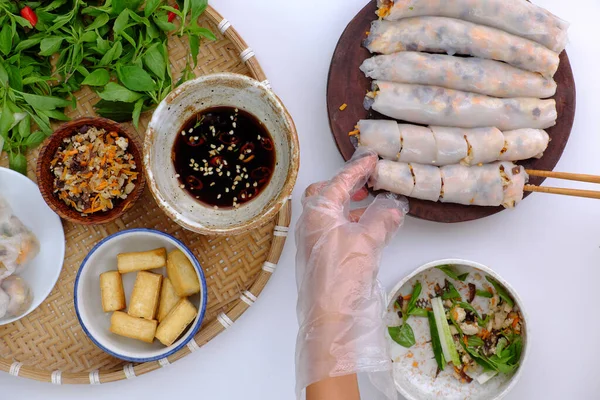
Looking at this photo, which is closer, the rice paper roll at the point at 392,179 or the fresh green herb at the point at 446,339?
the rice paper roll at the point at 392,179

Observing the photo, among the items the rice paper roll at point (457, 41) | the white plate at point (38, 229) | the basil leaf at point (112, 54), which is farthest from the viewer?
the rice paper roll at point (457, 41)

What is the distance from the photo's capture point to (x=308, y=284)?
1.80m

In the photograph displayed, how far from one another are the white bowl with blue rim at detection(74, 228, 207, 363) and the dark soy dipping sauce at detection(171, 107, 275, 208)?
22 cm

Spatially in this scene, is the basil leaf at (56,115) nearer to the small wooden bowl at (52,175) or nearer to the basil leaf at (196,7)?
the small wooden bowl at (52,175)

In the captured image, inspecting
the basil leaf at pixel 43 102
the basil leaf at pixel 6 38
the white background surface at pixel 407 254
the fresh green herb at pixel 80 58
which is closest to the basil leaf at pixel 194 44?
the fresh green herb at pixel 80 58

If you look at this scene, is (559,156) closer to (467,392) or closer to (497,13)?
(497,13)

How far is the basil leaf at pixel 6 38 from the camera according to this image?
1.80m

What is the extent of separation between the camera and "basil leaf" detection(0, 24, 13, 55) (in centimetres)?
180

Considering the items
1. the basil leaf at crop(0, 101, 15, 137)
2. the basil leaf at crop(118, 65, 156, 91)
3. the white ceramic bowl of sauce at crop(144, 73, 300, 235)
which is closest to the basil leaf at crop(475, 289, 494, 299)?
the white ceramic bowl of sauce at crop(144, 73, 300, 235)

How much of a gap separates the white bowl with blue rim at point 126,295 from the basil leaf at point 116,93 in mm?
434

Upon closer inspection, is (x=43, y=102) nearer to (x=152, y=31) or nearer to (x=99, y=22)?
(x=99, y=22)

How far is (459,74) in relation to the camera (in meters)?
2.04

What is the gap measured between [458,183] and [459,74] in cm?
40

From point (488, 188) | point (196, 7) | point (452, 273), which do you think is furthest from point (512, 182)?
point (196, 7)
